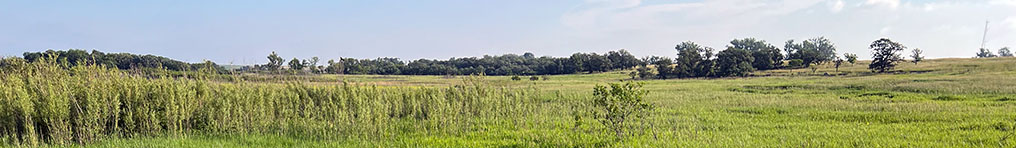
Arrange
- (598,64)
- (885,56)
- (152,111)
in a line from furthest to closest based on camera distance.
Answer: (598,64)
(885,56)
(152,111)

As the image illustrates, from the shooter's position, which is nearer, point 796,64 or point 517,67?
point 796,64

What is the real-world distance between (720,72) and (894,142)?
66.6 metres

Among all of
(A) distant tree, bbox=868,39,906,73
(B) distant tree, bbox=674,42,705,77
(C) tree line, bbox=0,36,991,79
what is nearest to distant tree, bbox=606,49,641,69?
(C) tree line, bbox=0,36,991,79

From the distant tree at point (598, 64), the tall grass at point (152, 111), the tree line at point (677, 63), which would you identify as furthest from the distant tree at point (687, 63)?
the tall grass at point (152, 111)

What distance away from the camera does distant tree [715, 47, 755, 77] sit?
71.1m

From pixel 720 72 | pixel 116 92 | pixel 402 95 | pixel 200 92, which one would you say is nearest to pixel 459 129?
pixel 402 95

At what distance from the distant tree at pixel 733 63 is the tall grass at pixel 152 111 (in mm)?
63315

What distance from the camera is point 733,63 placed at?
72.1 m

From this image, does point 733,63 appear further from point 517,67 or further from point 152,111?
point 152,111

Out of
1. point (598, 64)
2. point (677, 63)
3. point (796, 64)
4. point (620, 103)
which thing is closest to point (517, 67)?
point (598, 64)

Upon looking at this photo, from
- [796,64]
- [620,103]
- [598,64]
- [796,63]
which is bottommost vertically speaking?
[620,103]

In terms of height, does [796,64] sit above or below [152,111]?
above

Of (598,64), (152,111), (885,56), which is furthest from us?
(598,64)

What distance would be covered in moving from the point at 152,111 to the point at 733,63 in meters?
70.7
